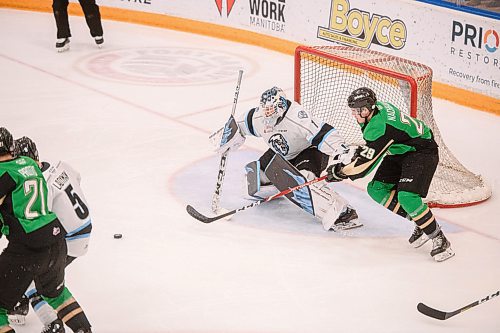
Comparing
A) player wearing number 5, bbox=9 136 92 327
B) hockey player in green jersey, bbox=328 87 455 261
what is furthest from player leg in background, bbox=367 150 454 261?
player wearing number 5, bbox=9 136 92 327

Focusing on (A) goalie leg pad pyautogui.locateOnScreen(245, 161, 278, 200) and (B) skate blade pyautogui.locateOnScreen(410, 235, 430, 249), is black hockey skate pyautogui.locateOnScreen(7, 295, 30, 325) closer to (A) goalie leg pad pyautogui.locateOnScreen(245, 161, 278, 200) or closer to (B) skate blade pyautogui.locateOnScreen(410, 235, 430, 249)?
(A) goalie leg pad pyautogui.locateOnScreen(245, 161, 278, 200)

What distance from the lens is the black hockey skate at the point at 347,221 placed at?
432 cm

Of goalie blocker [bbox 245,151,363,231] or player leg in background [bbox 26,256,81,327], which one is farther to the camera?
goalie blocker [bbox 245,151,363,231]

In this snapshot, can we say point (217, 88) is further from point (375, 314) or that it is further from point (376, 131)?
point (375, 314)

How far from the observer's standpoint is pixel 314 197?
432 centimetres

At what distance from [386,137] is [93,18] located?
182 inches

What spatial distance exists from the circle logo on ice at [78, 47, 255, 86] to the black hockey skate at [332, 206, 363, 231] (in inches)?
114

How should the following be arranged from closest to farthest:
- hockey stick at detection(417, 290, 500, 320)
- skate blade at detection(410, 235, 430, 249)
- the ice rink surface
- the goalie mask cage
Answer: hockey stick at detection(417, 290, 500, 320) < the ice rink surface < skate blade at detection(410, 235, 430, 249) < the goalie mask cage

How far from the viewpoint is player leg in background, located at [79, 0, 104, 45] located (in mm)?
7820

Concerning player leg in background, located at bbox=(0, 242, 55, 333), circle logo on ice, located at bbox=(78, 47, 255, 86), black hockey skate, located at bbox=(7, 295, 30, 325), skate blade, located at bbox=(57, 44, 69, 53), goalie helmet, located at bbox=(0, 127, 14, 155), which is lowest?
circle logo on ice, located at bbox=(78, 47, 255, 86)

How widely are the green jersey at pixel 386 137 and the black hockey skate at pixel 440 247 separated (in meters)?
0.39

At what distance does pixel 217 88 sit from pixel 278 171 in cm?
256

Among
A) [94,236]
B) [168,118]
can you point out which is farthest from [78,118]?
[94,236]

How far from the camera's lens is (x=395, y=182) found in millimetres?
4070
